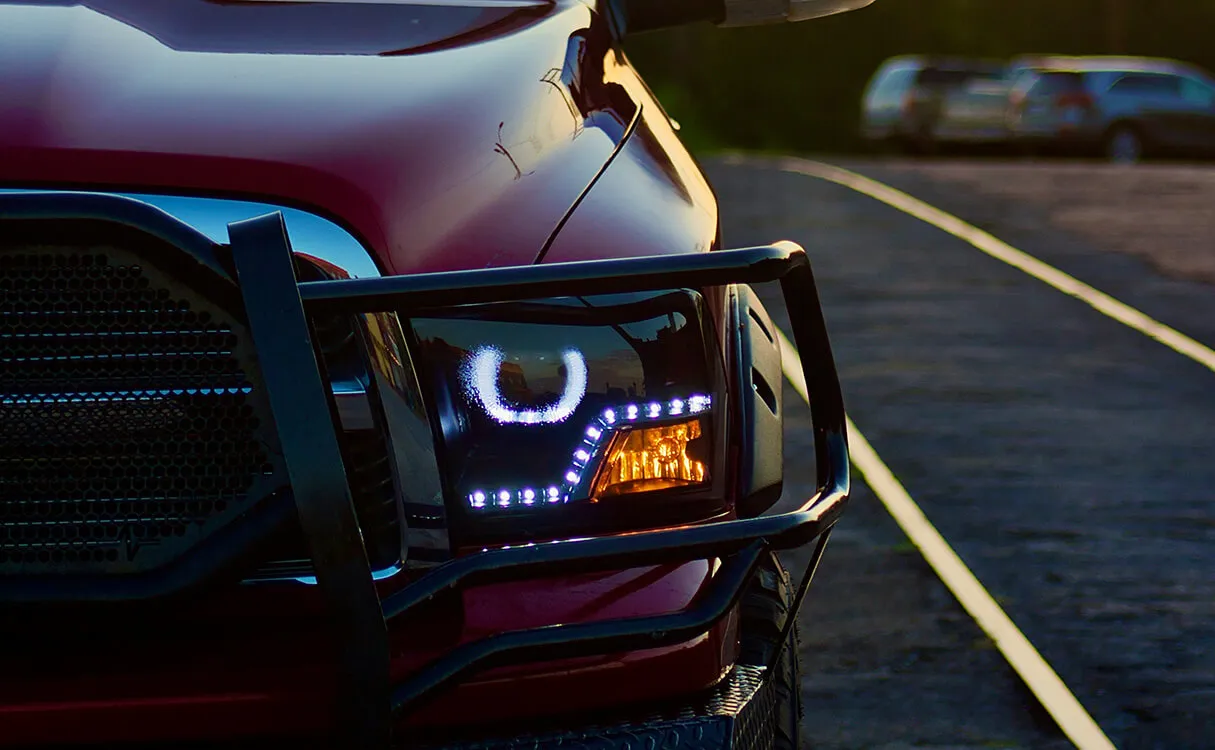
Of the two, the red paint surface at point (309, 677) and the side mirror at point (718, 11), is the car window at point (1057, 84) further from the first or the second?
the red paint surface at point (309, 677)

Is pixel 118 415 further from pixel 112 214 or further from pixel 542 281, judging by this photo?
pixel 542 281

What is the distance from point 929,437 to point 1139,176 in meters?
9.76

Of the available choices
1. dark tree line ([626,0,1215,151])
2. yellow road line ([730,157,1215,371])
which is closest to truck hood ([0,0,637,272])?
yellow road line ([730,157,1215,371])

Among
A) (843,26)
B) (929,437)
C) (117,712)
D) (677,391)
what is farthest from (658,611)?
(843,26)

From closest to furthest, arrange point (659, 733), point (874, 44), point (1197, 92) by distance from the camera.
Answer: point (659, 733) → point (1197, 92) → point (874, 44)

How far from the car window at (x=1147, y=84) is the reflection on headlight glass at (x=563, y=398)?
2921 centimetres

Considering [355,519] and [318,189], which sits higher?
[318,189]

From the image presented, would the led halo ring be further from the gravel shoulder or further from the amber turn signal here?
the gravel shoulder

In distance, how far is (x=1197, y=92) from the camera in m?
30.4

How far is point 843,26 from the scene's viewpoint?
2005 inches

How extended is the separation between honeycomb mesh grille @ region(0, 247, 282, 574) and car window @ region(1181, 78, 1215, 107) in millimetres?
29945

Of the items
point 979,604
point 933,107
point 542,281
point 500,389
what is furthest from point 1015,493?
point 933,107

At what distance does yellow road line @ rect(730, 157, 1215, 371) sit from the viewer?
8.23 metres

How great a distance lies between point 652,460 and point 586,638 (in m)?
0.29
